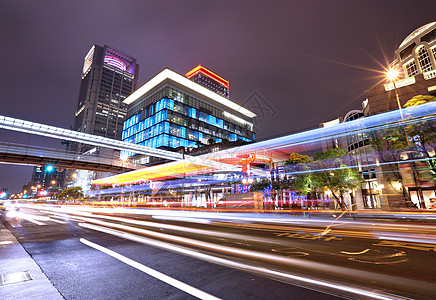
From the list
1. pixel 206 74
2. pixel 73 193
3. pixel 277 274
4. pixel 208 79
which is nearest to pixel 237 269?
pixel 277 274

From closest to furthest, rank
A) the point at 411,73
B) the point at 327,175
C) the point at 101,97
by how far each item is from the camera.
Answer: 1. the point at 327,175
2. the point at 411,73
3. the point at 101,97

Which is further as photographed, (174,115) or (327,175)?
(174,115)

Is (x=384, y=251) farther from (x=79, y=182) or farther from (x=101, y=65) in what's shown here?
(x=101, y=65)

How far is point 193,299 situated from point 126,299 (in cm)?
127

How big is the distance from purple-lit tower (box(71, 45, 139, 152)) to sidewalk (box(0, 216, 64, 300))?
17428 cm

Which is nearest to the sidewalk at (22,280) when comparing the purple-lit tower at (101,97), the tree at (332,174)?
the tree at (332,174)

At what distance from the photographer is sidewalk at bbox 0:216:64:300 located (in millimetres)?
3920

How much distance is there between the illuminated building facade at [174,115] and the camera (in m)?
88.2

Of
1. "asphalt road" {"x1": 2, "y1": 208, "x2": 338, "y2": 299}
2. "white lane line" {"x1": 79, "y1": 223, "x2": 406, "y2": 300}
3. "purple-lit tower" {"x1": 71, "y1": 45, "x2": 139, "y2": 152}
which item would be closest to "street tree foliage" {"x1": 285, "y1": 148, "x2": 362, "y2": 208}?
"white lane line" {"x1": 79, "y1": 223, "x2": 406, "y2": 300}

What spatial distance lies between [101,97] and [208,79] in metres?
92.4

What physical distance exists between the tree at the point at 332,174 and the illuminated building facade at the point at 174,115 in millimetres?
54125

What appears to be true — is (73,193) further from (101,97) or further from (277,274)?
(277,274)

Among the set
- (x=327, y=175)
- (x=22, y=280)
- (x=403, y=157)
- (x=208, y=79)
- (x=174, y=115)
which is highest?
(x=208, y=79)

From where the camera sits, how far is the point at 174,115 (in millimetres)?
90062
